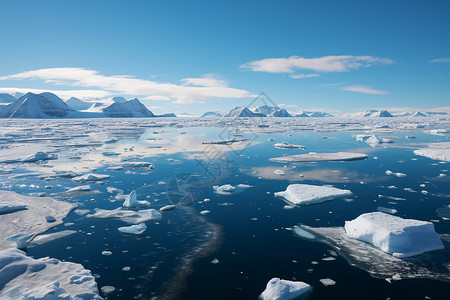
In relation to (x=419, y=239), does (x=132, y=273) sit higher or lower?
lower

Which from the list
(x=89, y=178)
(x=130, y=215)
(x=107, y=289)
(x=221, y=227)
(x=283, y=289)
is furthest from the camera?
(x=89, y=178)

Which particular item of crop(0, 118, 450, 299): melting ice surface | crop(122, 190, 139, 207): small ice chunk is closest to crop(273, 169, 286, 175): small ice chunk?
crop(0, 118, 450, 299): melting ice surface

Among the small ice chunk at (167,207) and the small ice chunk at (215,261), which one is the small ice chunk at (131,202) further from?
the small ice chunk at (215,261)

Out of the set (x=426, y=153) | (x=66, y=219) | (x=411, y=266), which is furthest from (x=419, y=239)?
(x=426, y=153)

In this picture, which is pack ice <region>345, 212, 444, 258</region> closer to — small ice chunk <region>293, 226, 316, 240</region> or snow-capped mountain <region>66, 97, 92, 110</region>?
small ice chunk <region>293, 226, 316, 240</region>

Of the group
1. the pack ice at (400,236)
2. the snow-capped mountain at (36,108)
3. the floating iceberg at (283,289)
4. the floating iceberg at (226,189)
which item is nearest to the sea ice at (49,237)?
the floating iceberg at (226,189)

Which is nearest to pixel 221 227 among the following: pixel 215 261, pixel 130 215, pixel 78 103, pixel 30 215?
pixel 215 261

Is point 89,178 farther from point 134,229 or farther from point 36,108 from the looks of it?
point 36,108

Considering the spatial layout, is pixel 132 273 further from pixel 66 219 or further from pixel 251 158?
pixel 251 158
